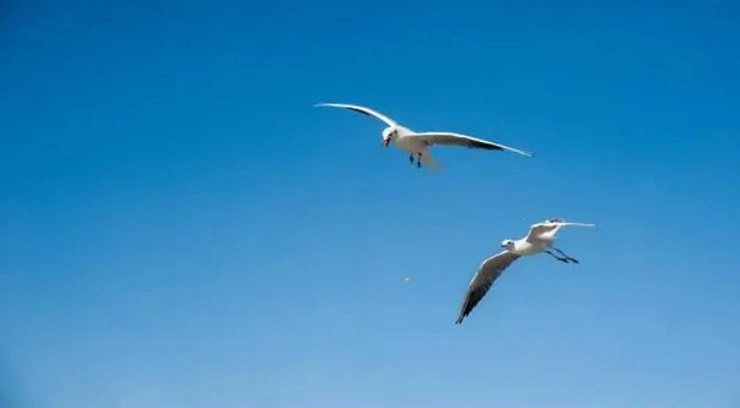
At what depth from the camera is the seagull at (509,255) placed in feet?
40.1

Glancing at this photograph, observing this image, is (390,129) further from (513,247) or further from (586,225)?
(586,225)

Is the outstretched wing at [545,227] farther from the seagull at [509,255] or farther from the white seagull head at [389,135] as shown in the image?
the white seagull head at [389,135]

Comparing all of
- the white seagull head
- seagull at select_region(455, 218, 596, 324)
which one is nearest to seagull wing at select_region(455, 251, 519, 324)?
seagull at select_region(455, 218, 596, 324)

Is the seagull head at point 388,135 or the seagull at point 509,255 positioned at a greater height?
the seagull head at point 388,135

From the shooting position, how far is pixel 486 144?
1252cm

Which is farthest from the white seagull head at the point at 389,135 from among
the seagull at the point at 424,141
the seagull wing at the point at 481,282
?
the seagull wing at the point at 481,282

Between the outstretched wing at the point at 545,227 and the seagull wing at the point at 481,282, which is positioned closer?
the outstretched wing at the point at 545,227

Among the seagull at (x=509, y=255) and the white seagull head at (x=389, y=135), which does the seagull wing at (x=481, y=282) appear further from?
the white seagull head at (x=389, y=135)

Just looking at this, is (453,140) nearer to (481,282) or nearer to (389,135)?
(389,135)

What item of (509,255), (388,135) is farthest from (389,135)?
(509,255)

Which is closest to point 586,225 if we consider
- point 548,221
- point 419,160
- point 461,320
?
point 548,221

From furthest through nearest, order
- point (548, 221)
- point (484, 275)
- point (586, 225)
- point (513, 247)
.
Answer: point (484, 275) → point (513, 247) → point (548, 221) → point (586, 225)

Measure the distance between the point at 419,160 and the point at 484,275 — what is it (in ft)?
7.44

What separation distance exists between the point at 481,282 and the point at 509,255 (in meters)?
0.84
